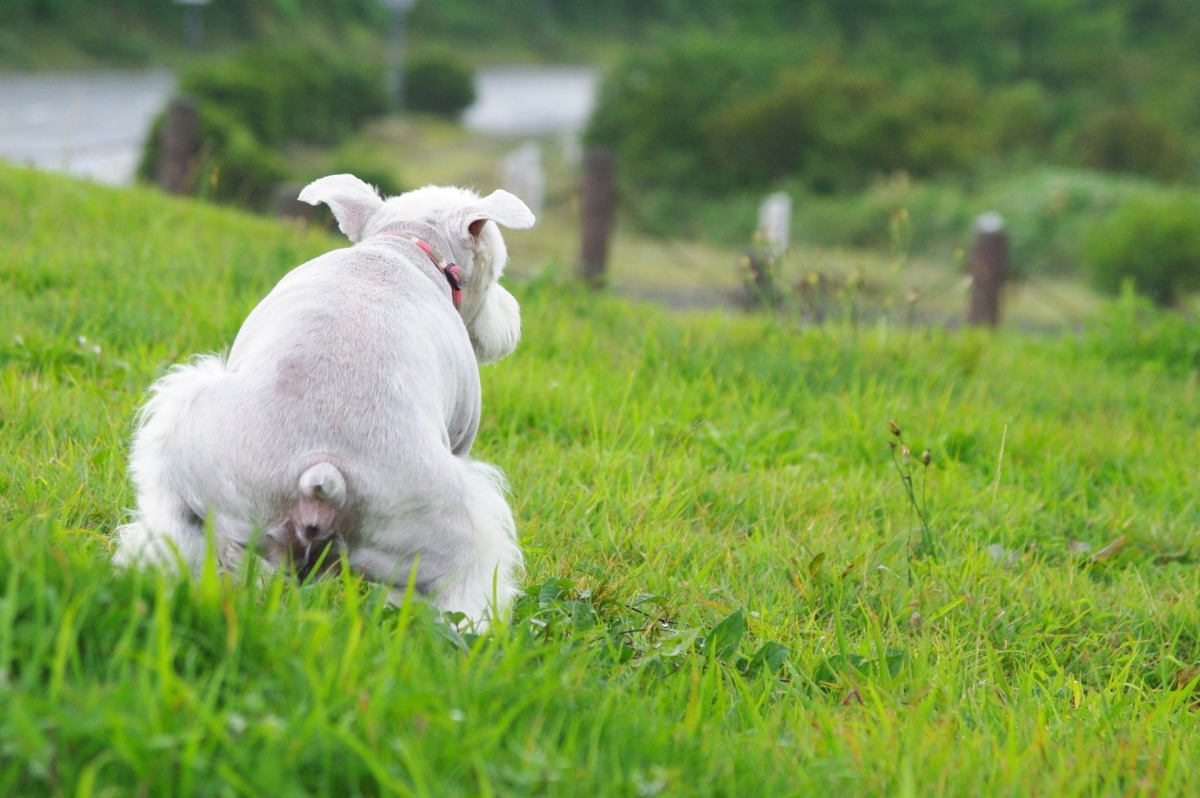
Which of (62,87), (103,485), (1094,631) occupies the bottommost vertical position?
(1094,631)

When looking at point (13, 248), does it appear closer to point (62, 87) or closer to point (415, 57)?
point (62, 87)

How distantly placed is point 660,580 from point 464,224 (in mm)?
1259

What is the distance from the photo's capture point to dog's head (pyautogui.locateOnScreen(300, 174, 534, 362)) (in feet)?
11.6

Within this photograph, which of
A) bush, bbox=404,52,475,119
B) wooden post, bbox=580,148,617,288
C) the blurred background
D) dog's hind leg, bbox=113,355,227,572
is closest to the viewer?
dog's hind leg, bbox=113,355,227,572

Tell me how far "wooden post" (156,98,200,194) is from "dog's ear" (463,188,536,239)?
23.4 ft

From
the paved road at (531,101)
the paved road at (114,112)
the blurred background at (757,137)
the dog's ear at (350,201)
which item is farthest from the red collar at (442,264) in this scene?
the paved road at (531,101)

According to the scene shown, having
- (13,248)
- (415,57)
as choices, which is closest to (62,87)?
(415,57)

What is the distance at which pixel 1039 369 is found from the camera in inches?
278

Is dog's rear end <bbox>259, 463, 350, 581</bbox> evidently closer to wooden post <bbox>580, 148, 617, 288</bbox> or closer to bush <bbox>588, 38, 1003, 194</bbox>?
wooden post <bbox>580, 148, 617, 288</bbox>

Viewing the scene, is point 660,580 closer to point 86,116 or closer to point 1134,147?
point 1134,147

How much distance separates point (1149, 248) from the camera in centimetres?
1750

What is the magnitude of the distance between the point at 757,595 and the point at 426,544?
1.36 m

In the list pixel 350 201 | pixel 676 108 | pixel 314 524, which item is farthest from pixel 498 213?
pixel 676 108

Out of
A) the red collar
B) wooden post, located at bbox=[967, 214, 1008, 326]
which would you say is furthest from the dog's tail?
wooden post, located at bbox=[967, 214, 1008, 326]
